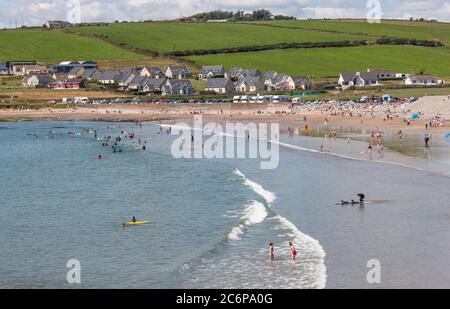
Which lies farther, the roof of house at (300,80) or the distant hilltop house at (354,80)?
the distant hilltop house at (354,80)

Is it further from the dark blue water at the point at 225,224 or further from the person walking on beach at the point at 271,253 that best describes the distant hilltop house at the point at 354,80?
the person walking on beach at the point at 271,253

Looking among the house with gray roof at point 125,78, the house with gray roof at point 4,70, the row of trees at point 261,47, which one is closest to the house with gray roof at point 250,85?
the house with gray roof at point 125,78

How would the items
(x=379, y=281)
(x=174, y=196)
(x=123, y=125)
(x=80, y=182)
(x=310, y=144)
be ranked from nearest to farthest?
(x=379, y=281) < (x=174, y=196) < (x=80, y=182) < (x=310, y=144) < (x=123, y=125)

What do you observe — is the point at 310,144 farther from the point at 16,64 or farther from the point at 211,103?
the point at 16,64
